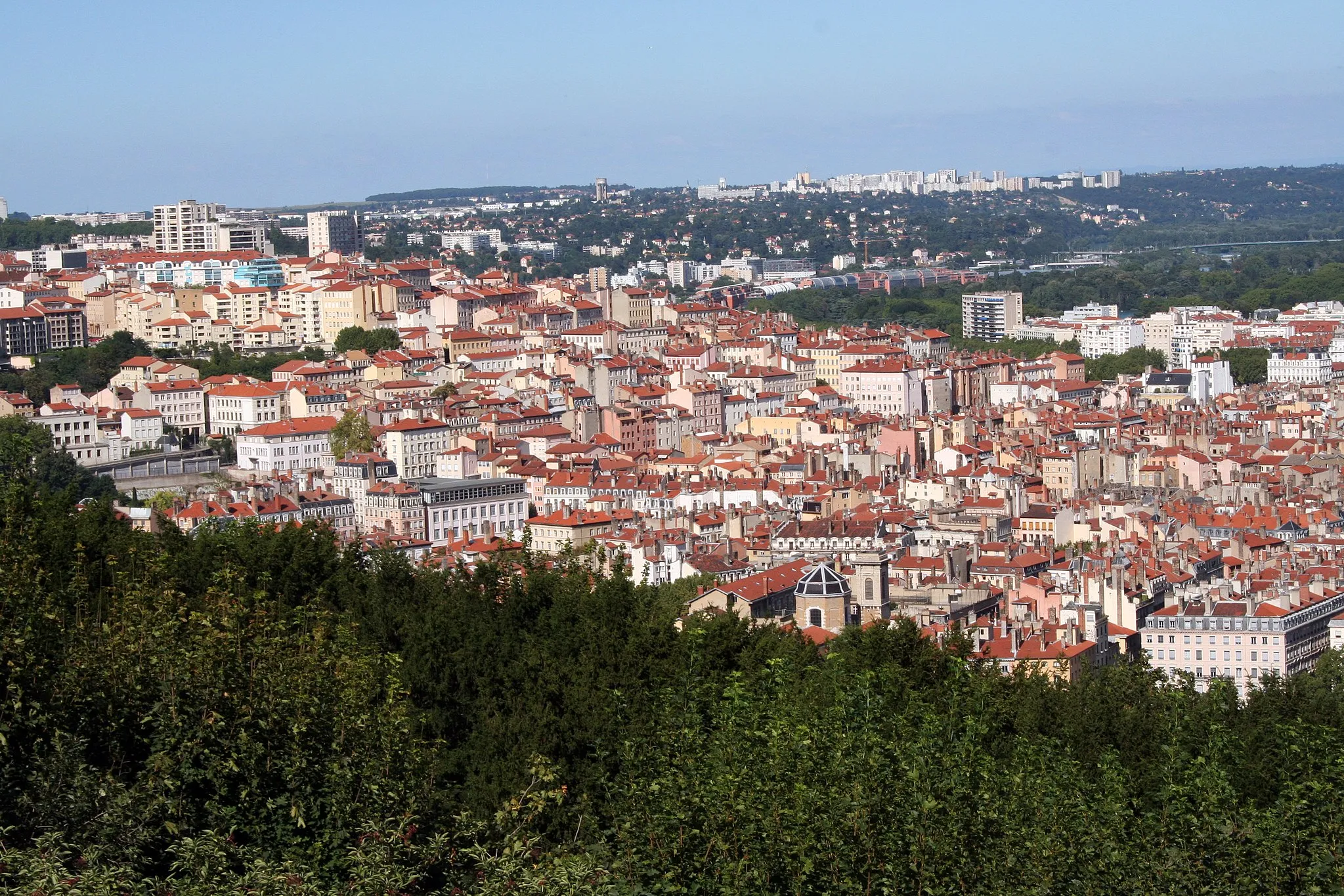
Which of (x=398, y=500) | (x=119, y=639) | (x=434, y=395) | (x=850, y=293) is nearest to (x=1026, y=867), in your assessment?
(x=119, y=639)

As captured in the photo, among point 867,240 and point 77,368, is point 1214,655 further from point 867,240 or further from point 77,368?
point 867,240

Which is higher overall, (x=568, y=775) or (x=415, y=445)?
(x=568, y=775)

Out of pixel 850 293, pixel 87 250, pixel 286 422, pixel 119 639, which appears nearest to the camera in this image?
pixel 119 639

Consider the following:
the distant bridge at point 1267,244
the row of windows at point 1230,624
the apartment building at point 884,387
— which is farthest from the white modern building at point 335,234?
the row of windows at point 1230,624

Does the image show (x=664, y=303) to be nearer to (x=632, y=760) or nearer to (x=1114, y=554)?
(x=1114, y=554)

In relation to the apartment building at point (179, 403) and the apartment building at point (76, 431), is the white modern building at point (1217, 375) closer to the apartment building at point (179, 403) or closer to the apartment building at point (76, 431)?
the apartment building at point (179, 403)

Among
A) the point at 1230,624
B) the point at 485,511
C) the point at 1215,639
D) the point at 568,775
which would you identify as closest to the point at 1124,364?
the point at 485,511

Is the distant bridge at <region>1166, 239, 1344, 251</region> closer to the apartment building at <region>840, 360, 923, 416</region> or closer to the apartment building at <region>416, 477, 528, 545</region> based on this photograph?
the apartment building at <region>840, 360, 923, 416</region>

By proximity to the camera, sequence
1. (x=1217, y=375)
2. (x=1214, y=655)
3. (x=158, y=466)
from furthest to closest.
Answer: (x=1217, y=375), (x=158, y=466), (x=1214, y=655)
